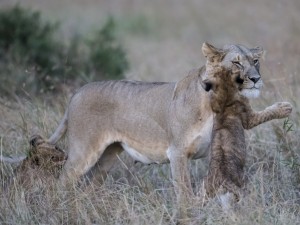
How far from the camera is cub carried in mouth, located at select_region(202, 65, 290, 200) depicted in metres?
5.62

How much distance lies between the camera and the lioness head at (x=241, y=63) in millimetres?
5938

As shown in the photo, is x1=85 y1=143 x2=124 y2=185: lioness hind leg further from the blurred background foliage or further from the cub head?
the blurred background foliage

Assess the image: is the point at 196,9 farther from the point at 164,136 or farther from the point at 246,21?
the point at 164,136

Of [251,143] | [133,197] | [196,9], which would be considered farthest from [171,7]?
[133,197]

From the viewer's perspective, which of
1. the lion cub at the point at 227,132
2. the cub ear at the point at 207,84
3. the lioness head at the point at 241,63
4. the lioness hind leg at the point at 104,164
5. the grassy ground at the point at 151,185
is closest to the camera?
the lion cub at the point at 227,132

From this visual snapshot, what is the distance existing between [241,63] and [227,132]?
1.72 ft

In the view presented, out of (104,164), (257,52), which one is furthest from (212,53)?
(104,164)

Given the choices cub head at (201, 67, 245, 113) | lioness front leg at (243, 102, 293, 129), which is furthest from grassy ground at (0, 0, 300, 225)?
cub head at (201, 67, 245, 113)

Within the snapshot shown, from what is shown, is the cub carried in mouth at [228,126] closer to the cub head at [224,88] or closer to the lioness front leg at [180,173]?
the cub head at [224,88]

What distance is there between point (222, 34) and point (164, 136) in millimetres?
11293

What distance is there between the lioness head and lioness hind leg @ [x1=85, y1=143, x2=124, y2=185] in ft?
4.52

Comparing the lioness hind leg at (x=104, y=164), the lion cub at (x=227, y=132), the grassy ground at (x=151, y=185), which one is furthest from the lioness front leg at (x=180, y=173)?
the lioness hind leg at (x=104, y=164)

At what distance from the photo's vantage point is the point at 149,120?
22.0ft

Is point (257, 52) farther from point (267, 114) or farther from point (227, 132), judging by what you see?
point (227, 132)
